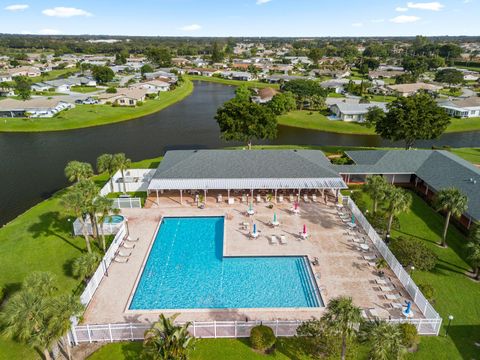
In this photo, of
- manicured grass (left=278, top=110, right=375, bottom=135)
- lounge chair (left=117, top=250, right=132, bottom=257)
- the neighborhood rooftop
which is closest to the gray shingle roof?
the neighborhood rooftop

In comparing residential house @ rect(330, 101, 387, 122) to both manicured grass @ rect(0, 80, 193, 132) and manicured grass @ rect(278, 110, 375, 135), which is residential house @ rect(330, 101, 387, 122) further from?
manicured grass @ rect(0, 80, 193, 132)

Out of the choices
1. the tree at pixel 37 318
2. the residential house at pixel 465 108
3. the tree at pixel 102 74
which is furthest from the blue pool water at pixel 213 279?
the tree at pixel 102 74

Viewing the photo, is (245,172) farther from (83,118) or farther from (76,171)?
(83,118)

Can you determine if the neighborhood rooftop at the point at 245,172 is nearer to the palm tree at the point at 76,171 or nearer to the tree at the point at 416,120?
the palm tree at the point at 76,171

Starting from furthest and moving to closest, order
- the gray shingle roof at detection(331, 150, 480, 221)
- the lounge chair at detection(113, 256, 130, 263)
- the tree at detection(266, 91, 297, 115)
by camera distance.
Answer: the tree at detection(266, 91, 297, 115) → the gray shingle roof at detection(331, 150, 480, 221) → the lounge chair at detection(113, 256, 130, 263)

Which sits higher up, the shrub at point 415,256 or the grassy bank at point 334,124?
the grassy bank at point 334,124

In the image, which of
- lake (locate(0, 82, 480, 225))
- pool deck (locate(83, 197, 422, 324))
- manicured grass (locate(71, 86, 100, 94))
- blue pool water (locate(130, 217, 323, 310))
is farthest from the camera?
manicured grass (locate(71, 86, 100, 94))

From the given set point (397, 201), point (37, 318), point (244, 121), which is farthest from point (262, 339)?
point (244, 121)
